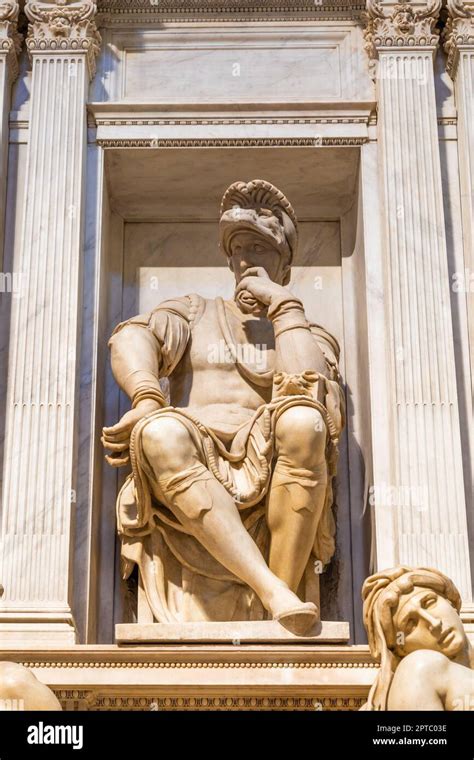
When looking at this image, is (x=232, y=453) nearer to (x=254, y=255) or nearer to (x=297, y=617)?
(x=297, y=617)

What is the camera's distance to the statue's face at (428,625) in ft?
26.0

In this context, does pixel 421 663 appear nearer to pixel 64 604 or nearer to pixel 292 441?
pixel 292 441

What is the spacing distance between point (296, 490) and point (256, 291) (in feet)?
5.30

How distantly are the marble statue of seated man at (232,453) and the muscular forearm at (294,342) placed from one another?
0.01 metres

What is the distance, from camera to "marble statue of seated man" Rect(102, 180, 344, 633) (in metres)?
9.87

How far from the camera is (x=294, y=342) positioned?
10.5m

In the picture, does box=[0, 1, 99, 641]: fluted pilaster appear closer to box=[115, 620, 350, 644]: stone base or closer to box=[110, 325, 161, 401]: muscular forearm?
box=[110, 325, 161, 401]: muscular forearm

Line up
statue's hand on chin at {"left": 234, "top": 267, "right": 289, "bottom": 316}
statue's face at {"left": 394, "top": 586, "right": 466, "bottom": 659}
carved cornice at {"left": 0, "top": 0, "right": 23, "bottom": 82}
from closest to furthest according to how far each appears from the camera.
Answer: statue's face at {"left": 394, "top": 586, "right": 466, "bottom": 659} → statue's hand on chin at {"left": 234, "top": 267, "right": 289, "bottom": 316} → carved cornice at {"left": 0, "top": 0, "right": 23, "bottom": 82}

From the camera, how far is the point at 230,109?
12.2m

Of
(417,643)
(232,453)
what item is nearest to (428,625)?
(417,643)

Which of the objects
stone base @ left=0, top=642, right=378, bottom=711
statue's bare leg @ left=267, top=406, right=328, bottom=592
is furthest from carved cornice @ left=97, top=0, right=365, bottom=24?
stone base @ left=0, top=642, right=378, bottom=711

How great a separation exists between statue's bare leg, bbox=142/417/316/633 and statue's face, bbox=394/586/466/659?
177cm

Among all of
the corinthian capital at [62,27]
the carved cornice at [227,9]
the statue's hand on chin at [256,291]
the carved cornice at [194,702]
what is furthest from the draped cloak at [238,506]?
the carved cornice at [227,9]
